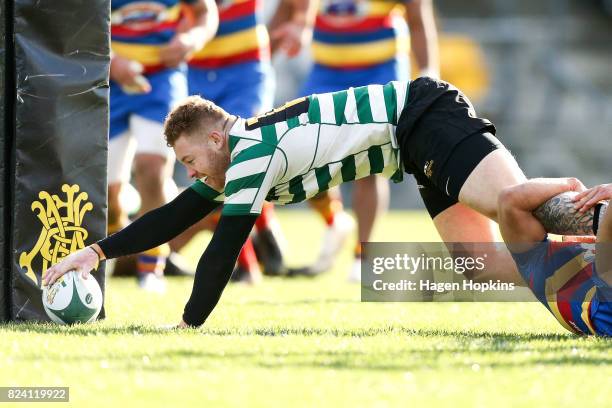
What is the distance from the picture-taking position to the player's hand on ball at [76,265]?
4.82 m

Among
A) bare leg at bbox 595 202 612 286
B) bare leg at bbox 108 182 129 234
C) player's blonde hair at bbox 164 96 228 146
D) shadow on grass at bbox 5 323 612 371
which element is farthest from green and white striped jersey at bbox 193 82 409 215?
bare leg at bbox 108 182 129 234

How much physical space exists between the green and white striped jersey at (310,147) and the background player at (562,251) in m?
0.71

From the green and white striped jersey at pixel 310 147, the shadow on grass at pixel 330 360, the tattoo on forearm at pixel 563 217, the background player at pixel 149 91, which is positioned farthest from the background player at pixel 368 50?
the shadow on grass at pixel 330 360

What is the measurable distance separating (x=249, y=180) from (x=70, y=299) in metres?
0.95

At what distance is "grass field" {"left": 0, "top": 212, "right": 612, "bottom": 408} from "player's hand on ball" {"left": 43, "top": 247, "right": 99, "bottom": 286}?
221mm

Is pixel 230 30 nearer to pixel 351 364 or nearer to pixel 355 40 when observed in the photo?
pixel 355 40

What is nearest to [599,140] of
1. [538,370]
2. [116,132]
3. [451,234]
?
[116,132]

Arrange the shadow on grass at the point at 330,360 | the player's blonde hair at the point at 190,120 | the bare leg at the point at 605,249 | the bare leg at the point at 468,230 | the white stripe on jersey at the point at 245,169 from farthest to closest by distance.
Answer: the bare leg at the point at 468,230
the player's blonde hair at the point at 190,120
the white stripe on jersey at the point at 245,169
the bare leg at the point at 605,249
the shadow on grass at the point at 330,360

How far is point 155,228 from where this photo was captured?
514cm

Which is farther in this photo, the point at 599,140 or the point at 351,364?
the point at 599,140

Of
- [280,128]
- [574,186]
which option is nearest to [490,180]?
[574,186]

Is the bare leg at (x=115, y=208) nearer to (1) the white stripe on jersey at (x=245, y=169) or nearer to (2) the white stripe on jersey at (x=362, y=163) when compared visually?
(2) the white stripe on jersey at (x=362, y=163)

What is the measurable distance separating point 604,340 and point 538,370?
823 mm

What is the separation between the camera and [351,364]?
3771 millimetres
